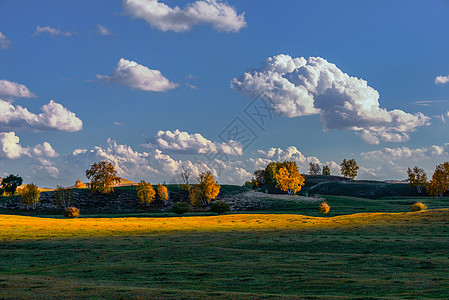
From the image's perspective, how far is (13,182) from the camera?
144m

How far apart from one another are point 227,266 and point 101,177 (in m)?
111

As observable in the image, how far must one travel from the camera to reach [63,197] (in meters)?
109

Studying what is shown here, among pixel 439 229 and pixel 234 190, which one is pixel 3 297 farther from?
pixel 234 190

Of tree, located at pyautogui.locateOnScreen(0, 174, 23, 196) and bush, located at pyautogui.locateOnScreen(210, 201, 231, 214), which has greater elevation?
tree, located at pyautogui.locateOnScreen(0, 174, 23, 196)

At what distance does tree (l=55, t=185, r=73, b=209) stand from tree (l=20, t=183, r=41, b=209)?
5.37 m

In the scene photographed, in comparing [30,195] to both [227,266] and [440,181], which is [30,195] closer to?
[227,266]

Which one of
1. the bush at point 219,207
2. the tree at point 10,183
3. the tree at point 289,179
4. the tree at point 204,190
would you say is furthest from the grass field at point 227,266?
the tree at point 10,183

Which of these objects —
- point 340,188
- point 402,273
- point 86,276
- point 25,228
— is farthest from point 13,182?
point 402,273

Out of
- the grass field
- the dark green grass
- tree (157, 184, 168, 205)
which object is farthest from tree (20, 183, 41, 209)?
the dark green grass

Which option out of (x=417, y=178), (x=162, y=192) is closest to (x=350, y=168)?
(x=417, y=178)

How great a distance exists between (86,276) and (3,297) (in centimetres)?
683

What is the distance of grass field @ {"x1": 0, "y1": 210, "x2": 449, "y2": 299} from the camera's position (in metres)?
16.6

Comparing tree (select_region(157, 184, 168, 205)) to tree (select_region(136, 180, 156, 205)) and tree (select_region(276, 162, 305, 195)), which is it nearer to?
tree (select_region(136, 180, 156, 205))

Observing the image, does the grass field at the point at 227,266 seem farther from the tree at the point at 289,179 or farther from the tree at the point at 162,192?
the tree at the point at 289,179
